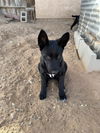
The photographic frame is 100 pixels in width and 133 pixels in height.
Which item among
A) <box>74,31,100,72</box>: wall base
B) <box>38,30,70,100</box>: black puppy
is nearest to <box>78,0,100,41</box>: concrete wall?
<box>74,31,100,72</box>: wall base

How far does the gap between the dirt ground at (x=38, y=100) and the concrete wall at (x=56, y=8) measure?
1.96 m

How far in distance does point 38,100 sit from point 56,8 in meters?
3.67

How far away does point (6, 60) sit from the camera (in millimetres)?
3422

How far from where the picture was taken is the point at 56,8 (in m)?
5.30

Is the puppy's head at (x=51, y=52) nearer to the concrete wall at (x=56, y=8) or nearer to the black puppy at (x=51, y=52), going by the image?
the black puppy at (x=51, y=52)

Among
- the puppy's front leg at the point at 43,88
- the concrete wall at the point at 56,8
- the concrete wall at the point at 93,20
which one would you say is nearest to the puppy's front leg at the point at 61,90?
the puppy's front leg at the point at 43,88

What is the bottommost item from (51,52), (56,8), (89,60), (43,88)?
(43,88)

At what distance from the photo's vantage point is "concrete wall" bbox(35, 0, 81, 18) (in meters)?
5.23

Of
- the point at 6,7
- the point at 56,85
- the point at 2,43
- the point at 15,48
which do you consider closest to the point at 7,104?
the point at 56,85

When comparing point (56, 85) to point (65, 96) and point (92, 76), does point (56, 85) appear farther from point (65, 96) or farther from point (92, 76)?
point (92, 76)

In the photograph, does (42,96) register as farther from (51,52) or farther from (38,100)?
(51,52)

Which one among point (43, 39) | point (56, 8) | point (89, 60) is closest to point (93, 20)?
point (89, 60)

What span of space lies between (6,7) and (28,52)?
3.02 metres

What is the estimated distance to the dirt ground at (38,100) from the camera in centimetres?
211
